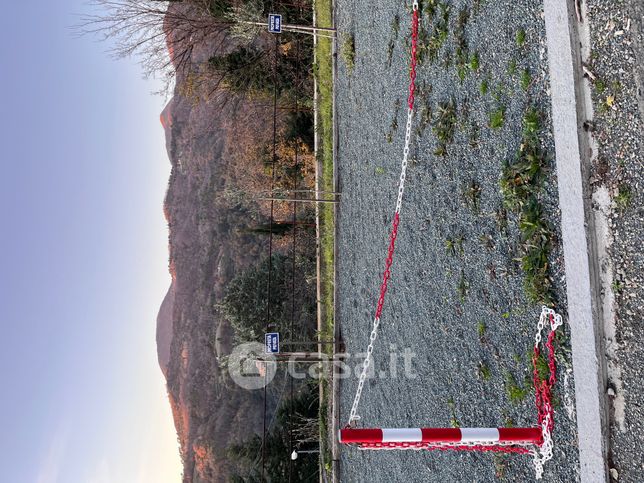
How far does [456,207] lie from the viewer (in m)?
5.81

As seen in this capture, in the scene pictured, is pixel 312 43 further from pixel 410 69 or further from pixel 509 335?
pixel 509 335

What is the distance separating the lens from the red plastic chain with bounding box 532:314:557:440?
4.19 meters

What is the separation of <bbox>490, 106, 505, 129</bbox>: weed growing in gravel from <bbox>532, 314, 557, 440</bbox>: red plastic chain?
1.81 m

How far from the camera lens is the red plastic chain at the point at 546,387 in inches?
165

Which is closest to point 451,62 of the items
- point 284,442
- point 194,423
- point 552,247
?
point 552,247

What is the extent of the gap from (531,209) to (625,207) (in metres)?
0.84

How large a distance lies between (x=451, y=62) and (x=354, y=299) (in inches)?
186

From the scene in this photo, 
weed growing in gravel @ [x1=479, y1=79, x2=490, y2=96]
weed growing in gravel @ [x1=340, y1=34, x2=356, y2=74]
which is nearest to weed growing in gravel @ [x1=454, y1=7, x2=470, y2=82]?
weed growing in gravel @ [x1=479, y1=79, x2=490, y2=96]

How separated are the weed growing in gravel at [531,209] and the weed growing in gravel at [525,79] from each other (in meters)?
0.22

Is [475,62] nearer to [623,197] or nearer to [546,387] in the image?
[623,197]

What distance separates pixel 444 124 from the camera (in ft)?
19.9

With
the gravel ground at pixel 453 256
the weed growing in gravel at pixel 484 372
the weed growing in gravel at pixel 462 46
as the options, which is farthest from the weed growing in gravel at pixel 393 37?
the weed growing in gravel at pixel 484 372

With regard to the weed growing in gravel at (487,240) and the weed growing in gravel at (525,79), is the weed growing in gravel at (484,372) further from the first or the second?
the weed growing in gravel at (525,79)

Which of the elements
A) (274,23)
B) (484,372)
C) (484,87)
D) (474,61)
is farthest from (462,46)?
(274,23)
